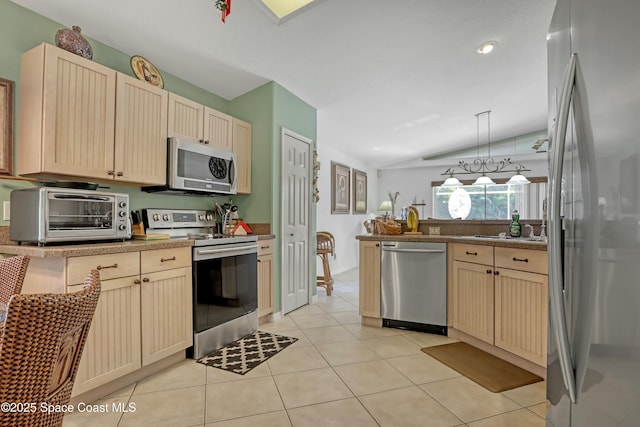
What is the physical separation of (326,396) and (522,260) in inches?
62.3

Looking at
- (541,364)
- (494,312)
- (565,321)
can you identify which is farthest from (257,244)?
(565,321)

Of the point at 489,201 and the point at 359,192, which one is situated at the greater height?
the point at 359,192

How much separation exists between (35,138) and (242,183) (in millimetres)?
1781

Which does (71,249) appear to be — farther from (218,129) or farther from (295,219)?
(295,219)

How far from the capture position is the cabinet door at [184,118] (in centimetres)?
287

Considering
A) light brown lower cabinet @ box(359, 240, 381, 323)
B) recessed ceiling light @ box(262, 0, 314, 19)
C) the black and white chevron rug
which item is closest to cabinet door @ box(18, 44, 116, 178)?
recessed ceiling light @ box(262, 0, 314, 19)

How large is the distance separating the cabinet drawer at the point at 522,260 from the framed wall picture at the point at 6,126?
11.0ft

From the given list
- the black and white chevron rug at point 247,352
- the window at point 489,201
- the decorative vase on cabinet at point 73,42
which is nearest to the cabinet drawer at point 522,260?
the black and white chevron rug at point 247,352

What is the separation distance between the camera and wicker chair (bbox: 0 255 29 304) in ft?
4.93

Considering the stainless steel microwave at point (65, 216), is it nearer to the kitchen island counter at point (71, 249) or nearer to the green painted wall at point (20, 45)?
the kitchen island counter at point (71, 249)

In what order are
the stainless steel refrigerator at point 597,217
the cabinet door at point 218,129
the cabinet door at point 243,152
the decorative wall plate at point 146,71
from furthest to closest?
the cabinet door at point 243,152, the cabinet door at point 218,129, the decorative wall plate at point 146,71, the stainless steel refrigerator at point 597,217

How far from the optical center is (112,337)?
201cm

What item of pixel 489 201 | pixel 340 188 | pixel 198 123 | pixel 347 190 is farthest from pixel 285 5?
→ pixel 489 201

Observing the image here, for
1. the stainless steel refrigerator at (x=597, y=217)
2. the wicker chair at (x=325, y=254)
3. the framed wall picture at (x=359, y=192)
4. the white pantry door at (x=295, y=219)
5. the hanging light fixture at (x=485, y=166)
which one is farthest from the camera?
the framed wall picture at (x=359, y=192)
